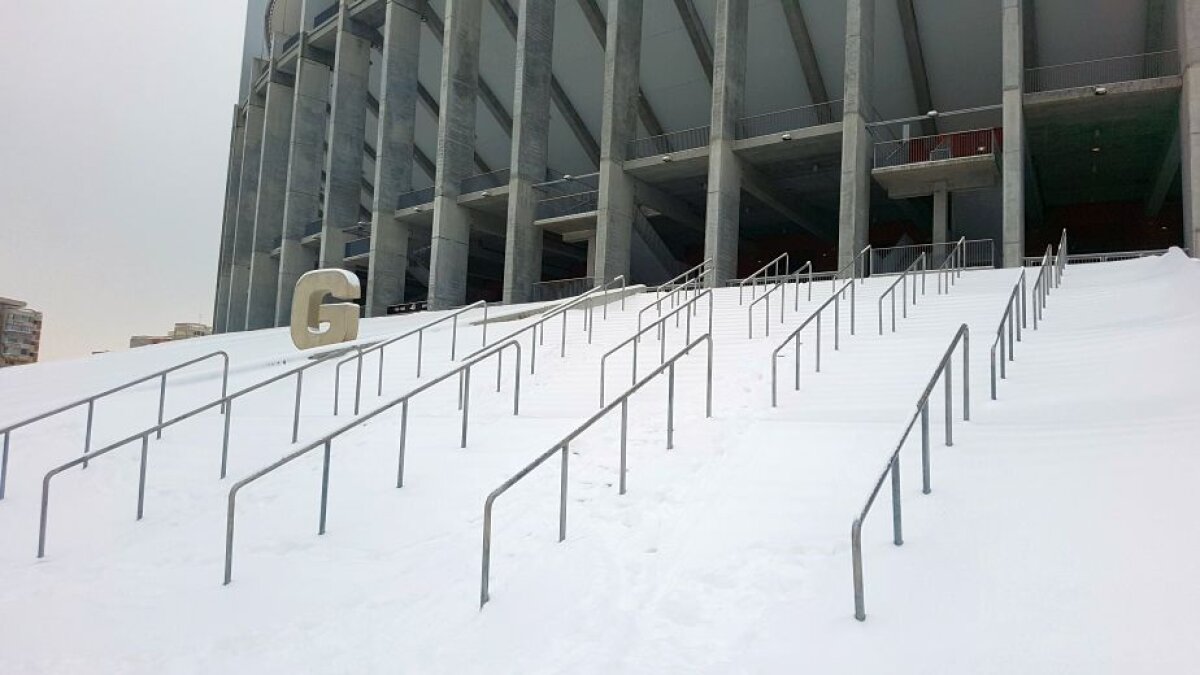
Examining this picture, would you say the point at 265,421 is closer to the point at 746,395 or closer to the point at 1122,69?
the point at 746,395

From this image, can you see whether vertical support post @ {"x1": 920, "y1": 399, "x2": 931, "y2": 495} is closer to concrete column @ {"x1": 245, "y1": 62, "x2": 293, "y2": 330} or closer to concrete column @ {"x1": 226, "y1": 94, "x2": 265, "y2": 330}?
concrete column @ {"x1": 245, "y1": 62, "x2": 293, "y2": 330}

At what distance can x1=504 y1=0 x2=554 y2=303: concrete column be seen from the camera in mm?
25688

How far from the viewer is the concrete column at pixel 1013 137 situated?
18.1m

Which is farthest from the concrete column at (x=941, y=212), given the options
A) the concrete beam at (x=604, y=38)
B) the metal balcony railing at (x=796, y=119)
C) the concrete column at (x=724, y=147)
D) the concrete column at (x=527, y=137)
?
the concrete column at (x=527, y=137)

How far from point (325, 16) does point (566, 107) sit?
Result: 12088 millimetres

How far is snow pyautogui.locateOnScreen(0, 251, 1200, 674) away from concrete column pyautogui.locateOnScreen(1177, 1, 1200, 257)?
→ 10.4 metres

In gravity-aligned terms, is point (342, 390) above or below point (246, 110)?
below

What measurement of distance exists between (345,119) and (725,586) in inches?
1252

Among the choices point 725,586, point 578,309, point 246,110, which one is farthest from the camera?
point 246,110

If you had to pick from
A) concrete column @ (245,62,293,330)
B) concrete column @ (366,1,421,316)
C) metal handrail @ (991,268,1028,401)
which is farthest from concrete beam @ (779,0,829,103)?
concrete column @ (245,62,293,330)

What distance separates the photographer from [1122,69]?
2233 centimetres

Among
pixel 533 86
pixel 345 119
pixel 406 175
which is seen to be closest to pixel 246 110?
pixel 345 119

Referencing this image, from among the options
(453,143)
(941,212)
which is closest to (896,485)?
(941,212)

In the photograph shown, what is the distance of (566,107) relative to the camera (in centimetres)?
3145
